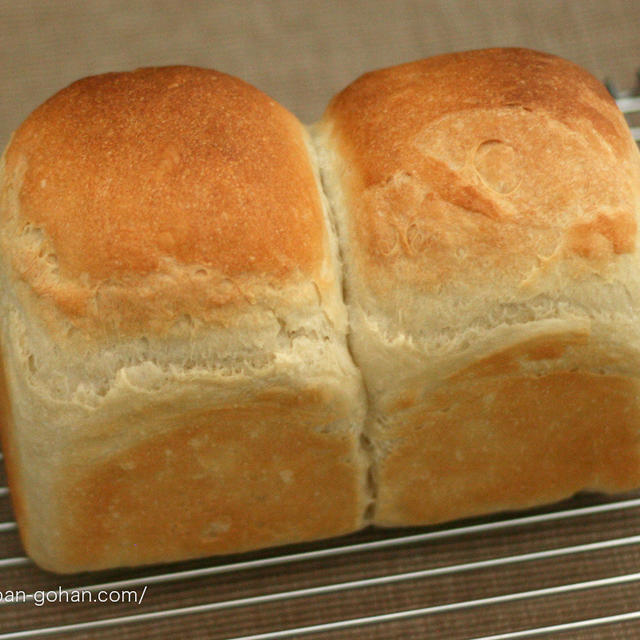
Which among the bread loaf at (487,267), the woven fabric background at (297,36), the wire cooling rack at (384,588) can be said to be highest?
the woven fabric background at (297,36)

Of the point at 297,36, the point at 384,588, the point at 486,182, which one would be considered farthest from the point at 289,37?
the point at 384,588

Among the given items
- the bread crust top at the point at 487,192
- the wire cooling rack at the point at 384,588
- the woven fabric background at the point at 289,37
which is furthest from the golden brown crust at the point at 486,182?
the woven fabric background at the point at 289,37

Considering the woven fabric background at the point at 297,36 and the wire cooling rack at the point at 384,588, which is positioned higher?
the woven fabric background at the point at 297,36

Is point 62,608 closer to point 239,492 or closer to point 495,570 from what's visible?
point 239,492

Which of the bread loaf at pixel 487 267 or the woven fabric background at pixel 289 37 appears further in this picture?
the woven fabric background at pixel 289 37

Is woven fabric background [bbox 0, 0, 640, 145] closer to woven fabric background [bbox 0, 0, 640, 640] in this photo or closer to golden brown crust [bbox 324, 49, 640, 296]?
woven fabric background [bbox 0, 0, 640, 640]

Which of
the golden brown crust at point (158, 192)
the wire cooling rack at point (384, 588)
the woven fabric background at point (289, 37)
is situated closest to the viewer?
the golden brown crust at point (158, 192)

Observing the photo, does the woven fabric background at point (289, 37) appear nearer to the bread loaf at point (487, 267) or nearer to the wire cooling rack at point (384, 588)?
the bread loaf at point (487, 267)
